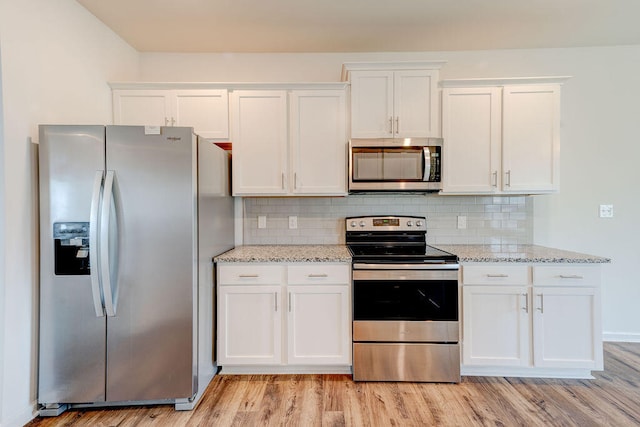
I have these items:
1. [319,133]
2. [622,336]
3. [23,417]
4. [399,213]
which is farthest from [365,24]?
[622,336]

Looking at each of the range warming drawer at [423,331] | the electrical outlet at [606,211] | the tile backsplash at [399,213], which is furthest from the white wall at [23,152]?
the electrical outlet at [606,211]

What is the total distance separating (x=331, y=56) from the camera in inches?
113

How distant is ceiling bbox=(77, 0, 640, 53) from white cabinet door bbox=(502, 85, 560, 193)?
0.54 meters

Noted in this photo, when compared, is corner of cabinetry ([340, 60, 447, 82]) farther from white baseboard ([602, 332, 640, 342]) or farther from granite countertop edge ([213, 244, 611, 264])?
white baseboard ([602, 332, 640, 342])

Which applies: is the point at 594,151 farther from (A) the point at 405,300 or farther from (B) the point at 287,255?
(B) the point at 287,255

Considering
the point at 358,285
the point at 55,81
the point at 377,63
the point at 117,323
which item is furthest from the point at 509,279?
the point at 55,81

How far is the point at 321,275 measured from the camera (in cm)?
222

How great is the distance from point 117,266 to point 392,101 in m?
2.27

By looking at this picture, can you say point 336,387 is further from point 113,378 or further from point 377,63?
point 377,63

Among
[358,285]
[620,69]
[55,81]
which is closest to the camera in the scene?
[55,81]

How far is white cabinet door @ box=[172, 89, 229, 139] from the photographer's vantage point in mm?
2535

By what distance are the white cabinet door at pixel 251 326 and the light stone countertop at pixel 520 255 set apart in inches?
55.8

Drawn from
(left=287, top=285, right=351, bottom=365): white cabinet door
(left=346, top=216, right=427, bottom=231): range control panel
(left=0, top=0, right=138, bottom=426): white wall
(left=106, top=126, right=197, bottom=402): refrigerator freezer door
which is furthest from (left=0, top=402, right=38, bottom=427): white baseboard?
(left=346, top=216, right=427, bottom=231): range control panel

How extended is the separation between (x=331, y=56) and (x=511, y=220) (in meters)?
2.28
